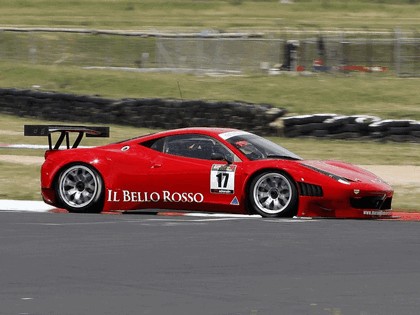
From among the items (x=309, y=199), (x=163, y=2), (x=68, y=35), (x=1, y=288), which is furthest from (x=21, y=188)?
(x=163, y=2)

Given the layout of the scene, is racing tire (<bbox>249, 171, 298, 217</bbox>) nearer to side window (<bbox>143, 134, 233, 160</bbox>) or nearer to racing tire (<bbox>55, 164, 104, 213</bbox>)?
side window (<bbox>143, 134, 233, 160</bbox>)

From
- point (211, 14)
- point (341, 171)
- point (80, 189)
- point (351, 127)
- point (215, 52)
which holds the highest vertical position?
point (211, 14)

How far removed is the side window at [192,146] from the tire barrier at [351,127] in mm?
9816

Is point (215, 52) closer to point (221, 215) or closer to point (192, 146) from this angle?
point (192, 146)

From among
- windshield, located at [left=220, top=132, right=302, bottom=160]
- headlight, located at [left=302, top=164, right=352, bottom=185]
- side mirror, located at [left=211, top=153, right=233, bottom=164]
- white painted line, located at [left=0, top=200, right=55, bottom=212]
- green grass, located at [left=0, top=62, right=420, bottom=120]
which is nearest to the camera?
headlight, located at [left=302, top=164, right=352, bottom=185]

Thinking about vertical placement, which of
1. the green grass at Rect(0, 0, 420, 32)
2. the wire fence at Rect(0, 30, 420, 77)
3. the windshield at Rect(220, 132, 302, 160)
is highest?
the green grass at Rect(0, 0, 420, 32)

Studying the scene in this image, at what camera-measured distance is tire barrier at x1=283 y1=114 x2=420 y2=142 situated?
22.9 meters

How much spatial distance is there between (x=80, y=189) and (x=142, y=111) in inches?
473

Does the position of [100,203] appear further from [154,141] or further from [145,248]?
[145,248]

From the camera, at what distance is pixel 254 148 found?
13.8m

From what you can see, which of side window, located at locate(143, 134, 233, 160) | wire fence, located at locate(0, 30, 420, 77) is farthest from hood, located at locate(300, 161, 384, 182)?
wire fence, located at locate(0, 30, 420, 77)

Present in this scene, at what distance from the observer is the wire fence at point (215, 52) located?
33.2m

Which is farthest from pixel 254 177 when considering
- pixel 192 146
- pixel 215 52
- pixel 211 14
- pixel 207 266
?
pixel 211 14

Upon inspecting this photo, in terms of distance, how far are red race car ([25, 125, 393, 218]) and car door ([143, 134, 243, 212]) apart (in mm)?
11
